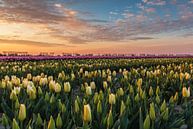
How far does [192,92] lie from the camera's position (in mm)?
6355

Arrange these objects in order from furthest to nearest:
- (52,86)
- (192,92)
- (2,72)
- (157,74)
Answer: (2,72), (157,74), (192,92), (52,86)

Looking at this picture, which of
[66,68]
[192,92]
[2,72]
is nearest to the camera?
[192,92]

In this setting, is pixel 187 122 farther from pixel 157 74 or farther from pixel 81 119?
pixel 157 74

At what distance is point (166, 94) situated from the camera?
279 inches

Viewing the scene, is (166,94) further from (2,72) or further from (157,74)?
(2,72)

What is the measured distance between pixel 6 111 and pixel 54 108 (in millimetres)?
665

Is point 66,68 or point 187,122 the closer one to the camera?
point 187,122

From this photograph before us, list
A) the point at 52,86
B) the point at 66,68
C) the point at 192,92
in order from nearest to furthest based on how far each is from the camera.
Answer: the point at 52,86, the point at 192,92, the point at 66,68

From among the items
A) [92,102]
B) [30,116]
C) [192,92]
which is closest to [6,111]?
[30,116]

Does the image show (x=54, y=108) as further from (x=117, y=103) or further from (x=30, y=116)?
(x=117, y=103)

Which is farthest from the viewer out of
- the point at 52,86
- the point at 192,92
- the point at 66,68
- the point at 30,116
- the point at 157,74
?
the point at 66,68

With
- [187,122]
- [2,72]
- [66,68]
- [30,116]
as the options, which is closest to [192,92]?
[187,122]

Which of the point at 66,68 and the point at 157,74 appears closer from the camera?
the point at 157,74

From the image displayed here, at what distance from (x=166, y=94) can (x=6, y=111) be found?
12.5 ft
